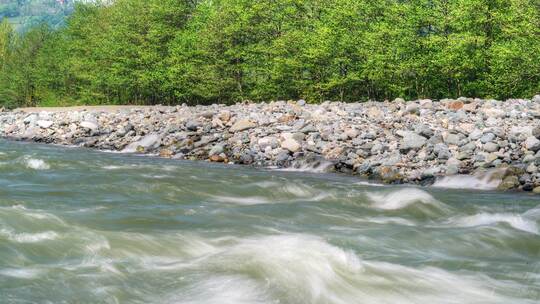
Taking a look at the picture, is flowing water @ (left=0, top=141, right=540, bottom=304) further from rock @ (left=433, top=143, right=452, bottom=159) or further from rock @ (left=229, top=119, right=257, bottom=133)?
rock @ (left=229, top=119, right=257, bottom=133)

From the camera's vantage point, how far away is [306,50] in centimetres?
3484

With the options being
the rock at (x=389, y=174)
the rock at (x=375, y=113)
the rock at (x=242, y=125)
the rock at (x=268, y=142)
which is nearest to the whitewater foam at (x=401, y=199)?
the rock at (x=389, y=174)

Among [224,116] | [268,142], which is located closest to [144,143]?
[224,116]

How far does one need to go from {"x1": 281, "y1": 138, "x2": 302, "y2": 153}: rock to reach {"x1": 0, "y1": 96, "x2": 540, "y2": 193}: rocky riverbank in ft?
0.10

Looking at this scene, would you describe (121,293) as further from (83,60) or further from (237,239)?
(83,60)

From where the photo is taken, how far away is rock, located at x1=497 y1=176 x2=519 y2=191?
42.0ft

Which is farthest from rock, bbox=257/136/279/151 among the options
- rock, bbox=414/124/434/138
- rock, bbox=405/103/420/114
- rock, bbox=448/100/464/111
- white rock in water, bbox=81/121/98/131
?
white rock in water, bbox=81/121/98/131

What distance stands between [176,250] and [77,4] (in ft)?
190

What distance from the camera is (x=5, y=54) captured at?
8012 centimetres

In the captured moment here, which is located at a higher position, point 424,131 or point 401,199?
point 424,131

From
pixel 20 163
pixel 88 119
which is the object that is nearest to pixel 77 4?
pixel 88 119

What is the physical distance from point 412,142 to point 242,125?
274 inches

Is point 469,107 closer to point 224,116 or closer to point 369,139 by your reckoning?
point 369,139

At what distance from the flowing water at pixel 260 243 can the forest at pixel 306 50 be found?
64.5 ft
